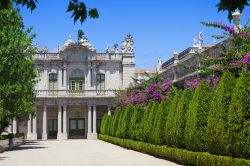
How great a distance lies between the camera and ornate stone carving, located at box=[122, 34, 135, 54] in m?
61.8

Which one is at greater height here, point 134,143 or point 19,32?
point 19,32

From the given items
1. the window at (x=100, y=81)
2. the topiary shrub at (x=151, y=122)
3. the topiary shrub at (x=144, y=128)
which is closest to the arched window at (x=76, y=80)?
the window at (x=100, y=81)

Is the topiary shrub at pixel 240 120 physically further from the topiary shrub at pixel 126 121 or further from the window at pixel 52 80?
the window at pixel 52 80

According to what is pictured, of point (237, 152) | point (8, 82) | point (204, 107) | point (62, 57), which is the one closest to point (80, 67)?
point (62, 57)

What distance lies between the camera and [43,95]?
57.9m

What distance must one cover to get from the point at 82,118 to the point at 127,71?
8.66 metres

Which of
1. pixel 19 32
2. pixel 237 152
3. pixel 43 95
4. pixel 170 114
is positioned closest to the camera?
pixel 237 152

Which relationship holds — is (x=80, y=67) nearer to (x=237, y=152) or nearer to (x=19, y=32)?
(x=19, y=32)

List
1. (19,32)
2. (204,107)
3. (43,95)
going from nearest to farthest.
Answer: (204,107) → (19,32) → (43,95)

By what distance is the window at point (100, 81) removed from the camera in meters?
61.3

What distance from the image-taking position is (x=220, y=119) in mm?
14938

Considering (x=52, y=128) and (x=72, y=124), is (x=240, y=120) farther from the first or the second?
(x=72, y=124)

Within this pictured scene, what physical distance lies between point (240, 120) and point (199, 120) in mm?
4272

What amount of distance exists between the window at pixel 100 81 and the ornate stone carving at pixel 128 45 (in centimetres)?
455
